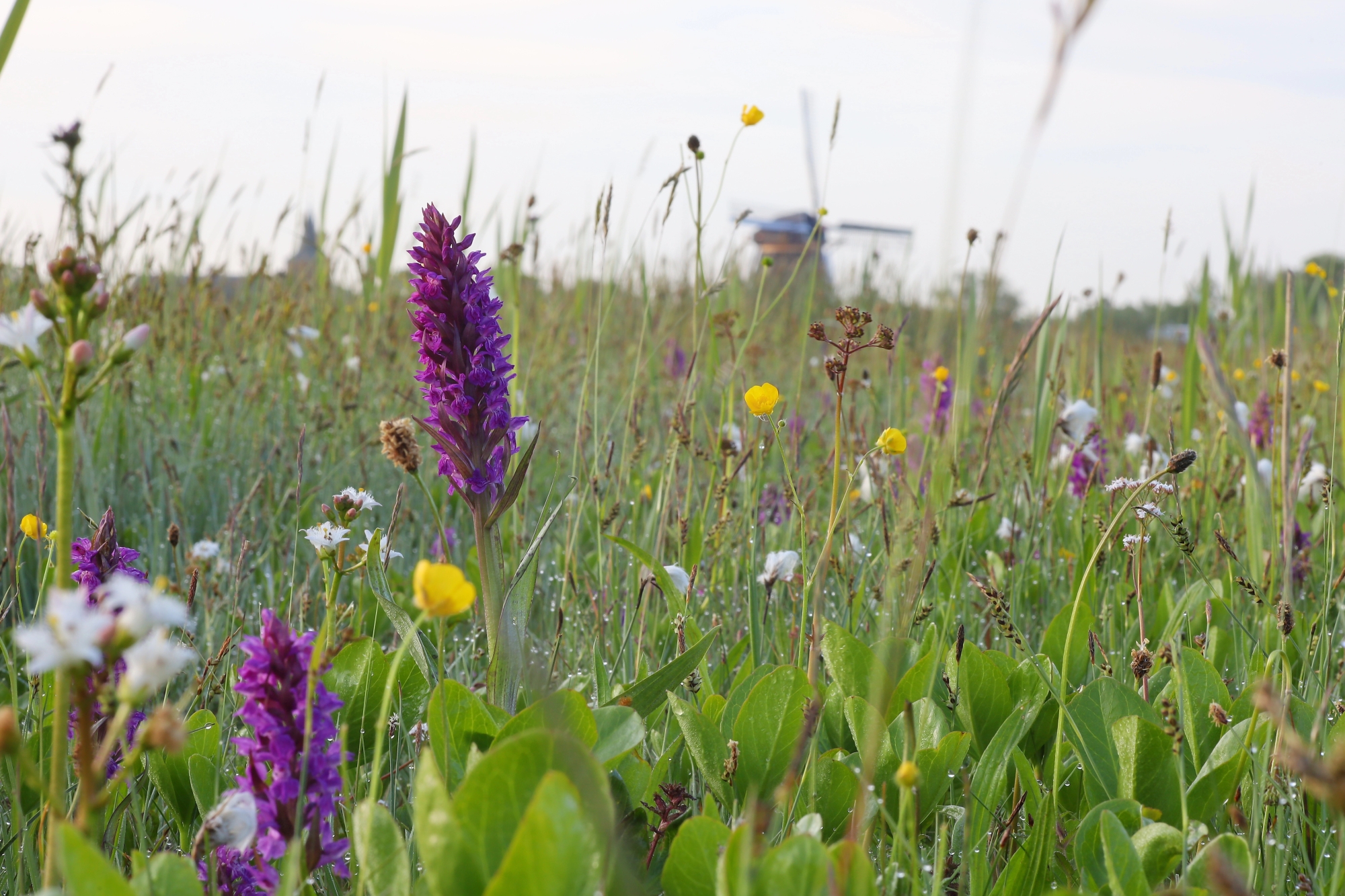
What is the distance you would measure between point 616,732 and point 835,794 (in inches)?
9.6

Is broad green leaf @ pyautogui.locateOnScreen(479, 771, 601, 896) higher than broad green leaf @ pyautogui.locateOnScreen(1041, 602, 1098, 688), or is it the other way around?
broad green leaf @ pyautogui.locateOnScreen(479, 771, 601, 896)

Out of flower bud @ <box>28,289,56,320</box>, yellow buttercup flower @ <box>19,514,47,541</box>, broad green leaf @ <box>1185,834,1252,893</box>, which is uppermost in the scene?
flower bud @ <box>28,289,56,320</box>

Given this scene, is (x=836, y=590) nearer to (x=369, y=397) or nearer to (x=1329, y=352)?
(x=369, y=397)

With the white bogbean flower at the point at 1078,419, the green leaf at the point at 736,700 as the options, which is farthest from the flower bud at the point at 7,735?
the white bogbean flower at the point at 1078,419

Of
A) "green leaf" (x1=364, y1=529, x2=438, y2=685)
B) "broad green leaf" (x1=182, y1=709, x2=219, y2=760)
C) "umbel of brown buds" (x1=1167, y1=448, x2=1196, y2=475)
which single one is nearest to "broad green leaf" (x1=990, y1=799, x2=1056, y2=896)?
"umbel of brown buds" (x1=1167, y1=448, x2=1196, y2=475)

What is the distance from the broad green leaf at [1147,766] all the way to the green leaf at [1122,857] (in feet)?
0.61

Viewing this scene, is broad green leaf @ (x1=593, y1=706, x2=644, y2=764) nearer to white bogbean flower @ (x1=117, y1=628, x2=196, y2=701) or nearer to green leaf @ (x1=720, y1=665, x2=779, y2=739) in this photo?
green leaf @ (x1=720, y1=665, x2=779, y2=739)

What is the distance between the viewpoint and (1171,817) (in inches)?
40.6

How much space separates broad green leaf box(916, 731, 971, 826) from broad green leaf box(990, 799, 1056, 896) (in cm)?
14

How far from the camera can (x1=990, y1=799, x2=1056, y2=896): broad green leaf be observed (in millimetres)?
858

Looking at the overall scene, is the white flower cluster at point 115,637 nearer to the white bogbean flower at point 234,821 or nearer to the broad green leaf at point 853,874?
the white bogbean flower at point 234,821

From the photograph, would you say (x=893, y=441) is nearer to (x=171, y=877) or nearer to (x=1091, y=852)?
(x=1091, y=852)

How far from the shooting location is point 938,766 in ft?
3.34

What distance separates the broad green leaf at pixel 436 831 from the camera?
652 mm
